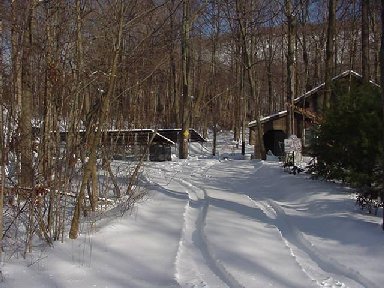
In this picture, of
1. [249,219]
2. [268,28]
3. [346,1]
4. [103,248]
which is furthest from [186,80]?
[103,248]

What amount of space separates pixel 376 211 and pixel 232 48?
107 ft

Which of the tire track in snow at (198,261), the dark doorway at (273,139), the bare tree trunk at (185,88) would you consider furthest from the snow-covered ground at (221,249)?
the dark doorway at (273,139)

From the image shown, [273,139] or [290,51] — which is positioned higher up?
[290,51]

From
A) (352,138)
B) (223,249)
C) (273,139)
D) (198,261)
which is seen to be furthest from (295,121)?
(198,261)

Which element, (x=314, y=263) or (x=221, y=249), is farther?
(x=221, y=249)

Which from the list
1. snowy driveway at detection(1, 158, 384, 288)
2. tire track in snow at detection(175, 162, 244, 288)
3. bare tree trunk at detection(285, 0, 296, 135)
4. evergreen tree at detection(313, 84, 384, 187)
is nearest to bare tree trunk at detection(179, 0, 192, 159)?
bare tree trunk at detection(285, 0, 296, 135)

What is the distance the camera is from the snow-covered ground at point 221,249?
5.70m

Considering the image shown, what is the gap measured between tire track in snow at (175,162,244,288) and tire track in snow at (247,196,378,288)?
1.04 meters

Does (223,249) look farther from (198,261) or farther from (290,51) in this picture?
(290,51)

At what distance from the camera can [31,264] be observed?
20.4 feet

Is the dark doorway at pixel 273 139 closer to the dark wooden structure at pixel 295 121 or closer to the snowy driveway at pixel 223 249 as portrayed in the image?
the dark wooden structure at pixel 295 121

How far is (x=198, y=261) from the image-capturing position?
6418 mm

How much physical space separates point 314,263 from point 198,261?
1.49m

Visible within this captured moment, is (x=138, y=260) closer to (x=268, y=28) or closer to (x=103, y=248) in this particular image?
(x=103, y=248)
